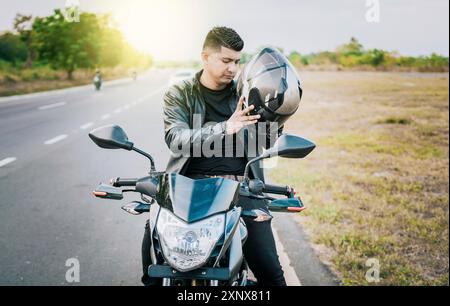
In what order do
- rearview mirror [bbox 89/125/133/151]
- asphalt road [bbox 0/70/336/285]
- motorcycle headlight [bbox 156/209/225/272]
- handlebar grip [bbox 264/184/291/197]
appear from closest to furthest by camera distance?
motorcycle headlight [bbox 156/209/225/272]
rearview mirror [bbox 89/125/133/151]
handlebar grip [bbox 264/184/291/197]
asphalt road [bbox 0/70/336/285]

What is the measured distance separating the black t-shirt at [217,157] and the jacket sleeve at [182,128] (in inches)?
5.7

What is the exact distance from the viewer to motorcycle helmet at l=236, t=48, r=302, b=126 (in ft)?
6.23

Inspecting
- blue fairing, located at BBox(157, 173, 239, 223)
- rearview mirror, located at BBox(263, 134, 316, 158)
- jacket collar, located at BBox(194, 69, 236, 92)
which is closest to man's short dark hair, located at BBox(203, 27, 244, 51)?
jacket collar, located at BBox(194, 69, 236, 92)

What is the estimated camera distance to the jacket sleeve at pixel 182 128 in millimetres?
1986

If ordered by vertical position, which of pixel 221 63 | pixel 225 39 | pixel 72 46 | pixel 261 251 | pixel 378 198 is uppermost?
pixel 72 46

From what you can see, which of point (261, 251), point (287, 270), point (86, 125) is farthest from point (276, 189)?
point (86, 125)

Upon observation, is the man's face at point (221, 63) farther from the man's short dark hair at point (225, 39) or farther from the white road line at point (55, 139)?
the white road line at point (55, 139)

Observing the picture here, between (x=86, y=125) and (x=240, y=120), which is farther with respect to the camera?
(x=86, y=125)

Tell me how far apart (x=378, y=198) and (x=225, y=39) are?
5.15 m

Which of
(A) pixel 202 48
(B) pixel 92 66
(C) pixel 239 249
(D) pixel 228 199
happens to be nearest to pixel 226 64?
(A) pixel 202 48

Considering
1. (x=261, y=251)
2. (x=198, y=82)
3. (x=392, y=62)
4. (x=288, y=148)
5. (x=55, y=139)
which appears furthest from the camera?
(x=392, y=62)

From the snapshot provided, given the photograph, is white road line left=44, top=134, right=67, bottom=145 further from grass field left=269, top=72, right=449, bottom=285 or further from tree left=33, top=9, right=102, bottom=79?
tree left=33, top=9, right=102, bottom=79

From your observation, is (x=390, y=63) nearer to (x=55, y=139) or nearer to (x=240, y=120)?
(x=55, y=139)

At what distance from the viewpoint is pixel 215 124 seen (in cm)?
208
